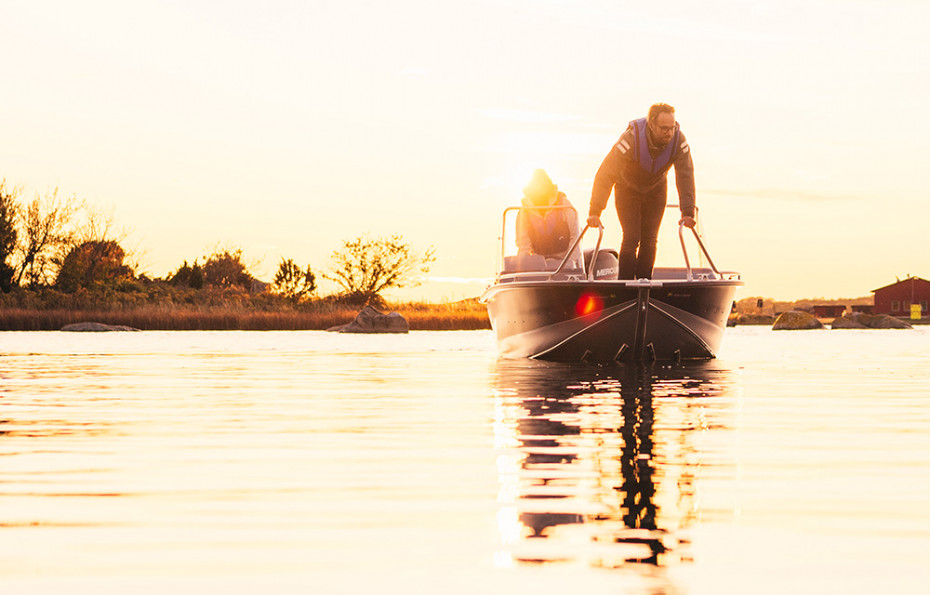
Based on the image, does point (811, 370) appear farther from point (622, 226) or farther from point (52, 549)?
point (52, 549)

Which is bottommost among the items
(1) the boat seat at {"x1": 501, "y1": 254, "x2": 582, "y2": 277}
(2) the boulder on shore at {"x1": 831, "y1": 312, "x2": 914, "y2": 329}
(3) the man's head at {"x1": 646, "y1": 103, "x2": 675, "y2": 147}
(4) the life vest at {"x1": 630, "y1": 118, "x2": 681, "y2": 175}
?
(2) the boulder on shore at {"x1": 831, "y1": 312, "x2": 914, "y2": 329}

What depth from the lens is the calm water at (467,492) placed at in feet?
11.7

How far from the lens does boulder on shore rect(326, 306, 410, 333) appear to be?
40.6m

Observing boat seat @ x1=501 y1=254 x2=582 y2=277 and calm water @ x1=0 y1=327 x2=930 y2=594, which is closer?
calm water @ x1=0 y1=327 x2=930 y2=594

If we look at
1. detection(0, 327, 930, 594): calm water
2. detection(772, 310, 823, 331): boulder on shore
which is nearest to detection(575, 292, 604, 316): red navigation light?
detection(0, 327, 930, 594): calm water

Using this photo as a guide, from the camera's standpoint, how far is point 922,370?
14.6m

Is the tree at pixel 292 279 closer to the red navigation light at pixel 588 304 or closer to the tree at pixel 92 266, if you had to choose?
the tree at pixel 92 266

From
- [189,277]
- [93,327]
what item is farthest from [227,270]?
[93,327]

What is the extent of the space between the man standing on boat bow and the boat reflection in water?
320cm

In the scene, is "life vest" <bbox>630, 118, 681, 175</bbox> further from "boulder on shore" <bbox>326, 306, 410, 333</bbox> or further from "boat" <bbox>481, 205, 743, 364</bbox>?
"boulder on shore" <bbox>326, 306, 410, 333</bbox>

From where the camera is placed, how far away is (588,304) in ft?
48.0

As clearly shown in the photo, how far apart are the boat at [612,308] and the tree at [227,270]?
54.0 metres

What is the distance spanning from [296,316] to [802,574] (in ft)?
130

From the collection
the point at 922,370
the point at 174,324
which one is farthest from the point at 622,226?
the point at 174,324
